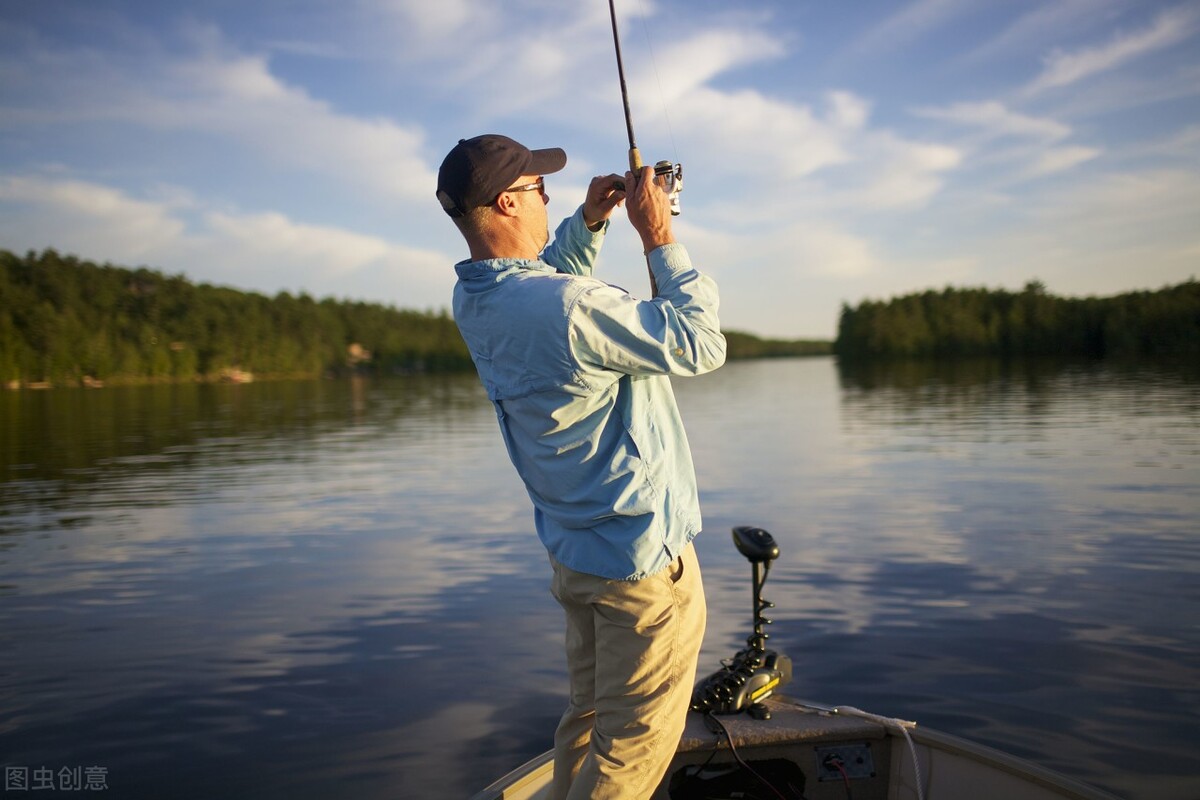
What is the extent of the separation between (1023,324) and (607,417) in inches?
5334

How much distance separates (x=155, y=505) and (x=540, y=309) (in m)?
15.4

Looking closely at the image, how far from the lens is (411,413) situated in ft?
141

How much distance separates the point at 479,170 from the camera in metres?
2.57

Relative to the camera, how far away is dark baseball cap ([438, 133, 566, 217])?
2570 millimetres

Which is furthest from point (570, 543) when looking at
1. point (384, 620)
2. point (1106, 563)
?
point (1106, 563)

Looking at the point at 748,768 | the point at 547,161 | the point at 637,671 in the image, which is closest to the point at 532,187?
the point at 547,161

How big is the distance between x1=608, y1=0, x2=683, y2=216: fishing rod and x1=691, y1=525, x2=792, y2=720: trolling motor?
7.03 ft

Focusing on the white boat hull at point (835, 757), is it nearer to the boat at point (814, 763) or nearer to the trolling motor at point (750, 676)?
the boat at point (814, 763)

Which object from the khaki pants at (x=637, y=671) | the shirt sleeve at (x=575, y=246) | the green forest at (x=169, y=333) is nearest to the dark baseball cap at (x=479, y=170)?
the shirt sleeve at (x=575, y=246)

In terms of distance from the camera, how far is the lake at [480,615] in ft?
19.2

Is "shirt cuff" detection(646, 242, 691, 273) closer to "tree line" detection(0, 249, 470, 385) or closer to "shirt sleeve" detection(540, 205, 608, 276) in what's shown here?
"shirt sleeve" detection(540, 205, 608, 276)

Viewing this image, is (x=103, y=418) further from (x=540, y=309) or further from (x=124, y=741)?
(x=540, y=309)

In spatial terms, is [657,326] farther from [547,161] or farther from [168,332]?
[168,332]

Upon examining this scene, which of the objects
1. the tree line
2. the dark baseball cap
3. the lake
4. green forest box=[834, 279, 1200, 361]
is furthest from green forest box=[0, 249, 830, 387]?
the dark baseball cap
